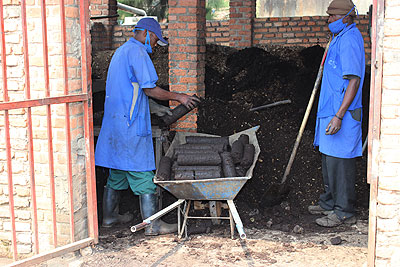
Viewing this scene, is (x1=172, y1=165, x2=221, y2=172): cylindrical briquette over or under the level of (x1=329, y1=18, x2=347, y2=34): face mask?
under

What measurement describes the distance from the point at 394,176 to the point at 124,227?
3.09 meters

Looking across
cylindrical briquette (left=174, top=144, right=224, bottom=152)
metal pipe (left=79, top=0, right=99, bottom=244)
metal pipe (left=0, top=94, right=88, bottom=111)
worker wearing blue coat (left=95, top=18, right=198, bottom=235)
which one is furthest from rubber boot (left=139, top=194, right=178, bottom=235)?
metal pipe (left=0, top=94, right=88, bottom=111)

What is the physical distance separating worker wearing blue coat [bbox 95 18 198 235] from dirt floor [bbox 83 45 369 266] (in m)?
0.51

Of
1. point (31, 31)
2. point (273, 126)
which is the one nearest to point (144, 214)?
point (31, 31)

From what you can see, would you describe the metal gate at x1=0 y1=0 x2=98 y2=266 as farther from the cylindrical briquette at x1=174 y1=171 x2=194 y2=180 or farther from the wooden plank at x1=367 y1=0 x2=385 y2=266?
the wooden plank at x1=367 y1=0 x2=385 y2=266

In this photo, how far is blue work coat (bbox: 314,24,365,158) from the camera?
497 centimetres

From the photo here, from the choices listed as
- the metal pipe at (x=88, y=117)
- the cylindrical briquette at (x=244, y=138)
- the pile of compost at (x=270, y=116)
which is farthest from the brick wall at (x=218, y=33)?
the metal pipe at (x=88, y=117)

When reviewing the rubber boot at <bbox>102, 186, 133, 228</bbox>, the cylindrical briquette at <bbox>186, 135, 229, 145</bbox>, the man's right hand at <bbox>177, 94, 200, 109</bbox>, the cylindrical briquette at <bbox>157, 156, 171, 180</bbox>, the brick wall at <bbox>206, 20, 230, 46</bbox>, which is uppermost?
the brick wall at <bbox>206, 20, 230, 46</bbox>

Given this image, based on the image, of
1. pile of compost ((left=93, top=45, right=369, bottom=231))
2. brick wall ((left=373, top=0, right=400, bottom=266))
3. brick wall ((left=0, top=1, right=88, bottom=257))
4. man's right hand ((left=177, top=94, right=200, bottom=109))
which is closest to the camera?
brick wall ((left=373, top=0, right=400, bottom=266))

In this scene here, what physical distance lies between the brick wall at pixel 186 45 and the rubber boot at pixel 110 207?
70.7 inches

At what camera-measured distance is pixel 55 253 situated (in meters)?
4.07

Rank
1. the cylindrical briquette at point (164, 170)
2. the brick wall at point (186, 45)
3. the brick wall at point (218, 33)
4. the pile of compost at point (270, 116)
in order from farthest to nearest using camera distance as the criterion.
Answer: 1. the brick wall at point (218, 33)
2. the brick wall at point (186, 45)
3. the pile of compost at point (270, 116)
4. the cylindrical briquette at point (164, 170)

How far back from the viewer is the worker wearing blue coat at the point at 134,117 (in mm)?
4992

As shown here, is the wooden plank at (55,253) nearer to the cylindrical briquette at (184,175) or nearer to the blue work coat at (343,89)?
the cylindrical briquette at (184,175)
